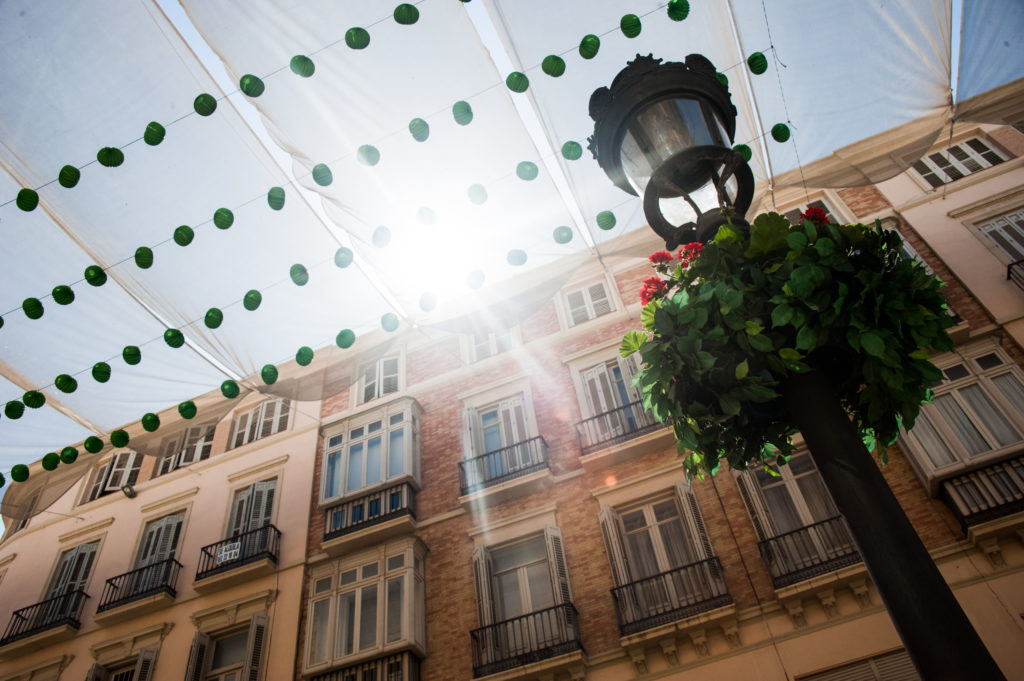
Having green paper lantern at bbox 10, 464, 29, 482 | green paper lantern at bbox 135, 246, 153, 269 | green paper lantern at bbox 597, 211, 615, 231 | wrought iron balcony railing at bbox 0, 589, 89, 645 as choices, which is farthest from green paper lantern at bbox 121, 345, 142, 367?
wrought iron balcony railing at bbox 0, 589, 89, 645

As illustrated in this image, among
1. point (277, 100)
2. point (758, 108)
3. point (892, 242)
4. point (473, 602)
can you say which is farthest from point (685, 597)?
Answer: point (277, 100)

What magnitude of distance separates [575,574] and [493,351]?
5.77 metres

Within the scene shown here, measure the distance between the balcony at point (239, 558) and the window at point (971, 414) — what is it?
11646mm

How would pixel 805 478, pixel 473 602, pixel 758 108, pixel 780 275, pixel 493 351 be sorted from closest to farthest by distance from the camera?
1. pixel 780 275
2. pixel 758 108
3. pixel 805 478
4. pixel 473 602
5. pixel 493 351

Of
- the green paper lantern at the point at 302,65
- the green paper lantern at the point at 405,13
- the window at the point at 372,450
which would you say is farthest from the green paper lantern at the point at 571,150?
the window at the point at 372,450

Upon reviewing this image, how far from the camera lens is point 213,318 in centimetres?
715

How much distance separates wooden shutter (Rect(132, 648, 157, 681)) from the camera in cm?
1173

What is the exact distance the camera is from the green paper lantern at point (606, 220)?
679 cm

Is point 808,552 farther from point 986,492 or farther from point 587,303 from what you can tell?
point 587,303

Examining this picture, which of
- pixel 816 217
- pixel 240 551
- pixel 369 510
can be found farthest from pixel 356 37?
pixel 240 551

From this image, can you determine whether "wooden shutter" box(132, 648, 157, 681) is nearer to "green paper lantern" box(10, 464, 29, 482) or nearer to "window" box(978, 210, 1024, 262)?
"green paper lantern" box(10, 464, 29, 482)

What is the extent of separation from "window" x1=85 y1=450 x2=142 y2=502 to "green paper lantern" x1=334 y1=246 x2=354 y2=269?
39.7 feet

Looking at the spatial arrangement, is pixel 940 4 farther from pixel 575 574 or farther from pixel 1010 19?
pixel 575 574

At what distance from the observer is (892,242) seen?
306 centimetres
